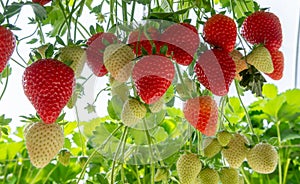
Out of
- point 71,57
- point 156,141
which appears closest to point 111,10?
point 71,57

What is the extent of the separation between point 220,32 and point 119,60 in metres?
0.15

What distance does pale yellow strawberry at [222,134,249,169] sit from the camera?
2.55 ft

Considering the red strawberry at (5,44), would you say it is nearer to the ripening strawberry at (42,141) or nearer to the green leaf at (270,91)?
the ripening strawberry at (42,141)

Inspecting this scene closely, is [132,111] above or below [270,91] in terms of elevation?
above

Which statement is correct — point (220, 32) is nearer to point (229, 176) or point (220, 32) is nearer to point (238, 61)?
point (238, 61)

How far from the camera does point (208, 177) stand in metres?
0.77

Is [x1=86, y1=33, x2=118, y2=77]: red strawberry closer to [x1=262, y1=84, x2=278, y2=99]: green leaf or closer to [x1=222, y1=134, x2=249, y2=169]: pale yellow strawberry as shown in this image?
[x1=222, y1=134, x2=249, y2=169]: pale yellow strawberry

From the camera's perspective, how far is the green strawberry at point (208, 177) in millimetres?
769

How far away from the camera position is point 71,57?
2.11 feet

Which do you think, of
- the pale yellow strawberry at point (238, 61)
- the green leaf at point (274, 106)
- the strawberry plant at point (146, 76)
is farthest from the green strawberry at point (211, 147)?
the green leaf at point (274, 106)

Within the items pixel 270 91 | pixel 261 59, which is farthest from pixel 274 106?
pixel 261 59

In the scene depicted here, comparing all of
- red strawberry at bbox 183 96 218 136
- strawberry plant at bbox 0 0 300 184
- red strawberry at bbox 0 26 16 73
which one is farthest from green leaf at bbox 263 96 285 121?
red strawberry at bbox 0 26 16 73

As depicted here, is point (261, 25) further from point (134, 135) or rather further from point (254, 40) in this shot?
point (134, 135)

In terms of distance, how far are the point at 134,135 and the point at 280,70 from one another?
243 millimetres
